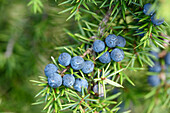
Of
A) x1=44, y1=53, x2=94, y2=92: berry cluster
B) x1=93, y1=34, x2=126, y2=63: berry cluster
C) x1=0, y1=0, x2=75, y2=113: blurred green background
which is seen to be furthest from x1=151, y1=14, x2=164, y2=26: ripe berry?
x1=0, y1=0, x2=75, y2=113: blurred green background

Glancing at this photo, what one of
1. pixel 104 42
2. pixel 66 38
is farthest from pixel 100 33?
pixel 66 38

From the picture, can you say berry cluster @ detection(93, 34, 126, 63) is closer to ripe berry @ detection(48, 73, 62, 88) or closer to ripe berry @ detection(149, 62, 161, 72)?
ripe berry @ detection(48, 73, 62, 88)

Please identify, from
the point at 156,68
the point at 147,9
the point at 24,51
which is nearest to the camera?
the point at 147,9

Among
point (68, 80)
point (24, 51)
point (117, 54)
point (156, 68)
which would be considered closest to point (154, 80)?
point (156, 68)

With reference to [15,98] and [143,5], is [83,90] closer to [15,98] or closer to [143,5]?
[143,5]

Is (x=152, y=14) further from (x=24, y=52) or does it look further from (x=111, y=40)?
(x=24, y=52)
